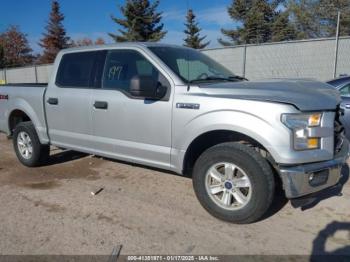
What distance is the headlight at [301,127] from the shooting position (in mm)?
3412

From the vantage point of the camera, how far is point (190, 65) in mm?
4801

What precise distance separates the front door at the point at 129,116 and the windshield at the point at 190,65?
23 centimetres

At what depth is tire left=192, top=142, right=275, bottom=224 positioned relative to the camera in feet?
11.8

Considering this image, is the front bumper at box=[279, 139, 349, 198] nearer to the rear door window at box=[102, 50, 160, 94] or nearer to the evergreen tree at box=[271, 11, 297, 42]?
the rear door window at box=[102, 50, 160, 94]

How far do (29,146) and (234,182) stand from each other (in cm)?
387

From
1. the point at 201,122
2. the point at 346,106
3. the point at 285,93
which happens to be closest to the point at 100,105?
the point at 201,122

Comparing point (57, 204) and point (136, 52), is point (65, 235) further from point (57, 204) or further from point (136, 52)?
point (136, 52)

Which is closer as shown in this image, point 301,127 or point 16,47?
point 301,127

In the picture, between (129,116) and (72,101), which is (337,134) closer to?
(129,116)

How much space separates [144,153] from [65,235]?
1.36 meters

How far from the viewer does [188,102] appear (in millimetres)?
4027

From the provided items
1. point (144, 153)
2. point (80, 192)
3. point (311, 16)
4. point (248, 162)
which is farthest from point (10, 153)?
point (311, 16)

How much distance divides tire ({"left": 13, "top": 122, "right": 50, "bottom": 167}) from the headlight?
4.18 meters

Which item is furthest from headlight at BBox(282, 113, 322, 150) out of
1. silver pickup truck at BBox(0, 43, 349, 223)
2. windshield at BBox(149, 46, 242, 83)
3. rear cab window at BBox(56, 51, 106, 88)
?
rear cab window at BBox(56, 51, 106, 88)
